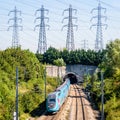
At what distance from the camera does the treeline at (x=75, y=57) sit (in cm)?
11231

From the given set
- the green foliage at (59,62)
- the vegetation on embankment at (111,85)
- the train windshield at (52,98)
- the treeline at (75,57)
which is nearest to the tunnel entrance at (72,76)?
the treeline at (75,57)

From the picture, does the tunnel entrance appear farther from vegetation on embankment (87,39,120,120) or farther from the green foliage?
vegetation on embankment (87,39,120,120)

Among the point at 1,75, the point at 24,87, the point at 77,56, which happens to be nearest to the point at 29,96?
the point at 1,75

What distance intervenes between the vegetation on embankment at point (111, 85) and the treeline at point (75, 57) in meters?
29.5

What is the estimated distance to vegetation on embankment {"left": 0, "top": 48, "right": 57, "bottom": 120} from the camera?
1735 inches

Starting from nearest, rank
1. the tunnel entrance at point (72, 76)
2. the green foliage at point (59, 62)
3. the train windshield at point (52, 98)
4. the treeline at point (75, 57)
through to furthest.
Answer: the train windshield at point (52, 98)
the green foliage at point (59, 62)
the tunnel entrance at point (72, 76)
the treeline at point (75, 57)

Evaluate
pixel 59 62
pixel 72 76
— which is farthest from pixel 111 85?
pixel 72 76

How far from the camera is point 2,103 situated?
43750 mm

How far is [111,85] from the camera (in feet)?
198

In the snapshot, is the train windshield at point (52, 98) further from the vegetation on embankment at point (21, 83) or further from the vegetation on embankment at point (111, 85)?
the vegetation on embankment at point (111, 85)

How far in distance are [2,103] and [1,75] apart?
15819 mm

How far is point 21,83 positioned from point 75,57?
4688 cm

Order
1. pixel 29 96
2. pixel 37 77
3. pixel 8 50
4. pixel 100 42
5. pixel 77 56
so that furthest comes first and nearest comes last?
1. pixel 77 56
2. pixel 100 42
3. pixel 37 77
4. pixel 8 50
5. pixel 29 96

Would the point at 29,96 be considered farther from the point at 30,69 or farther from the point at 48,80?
the point at 48,80
